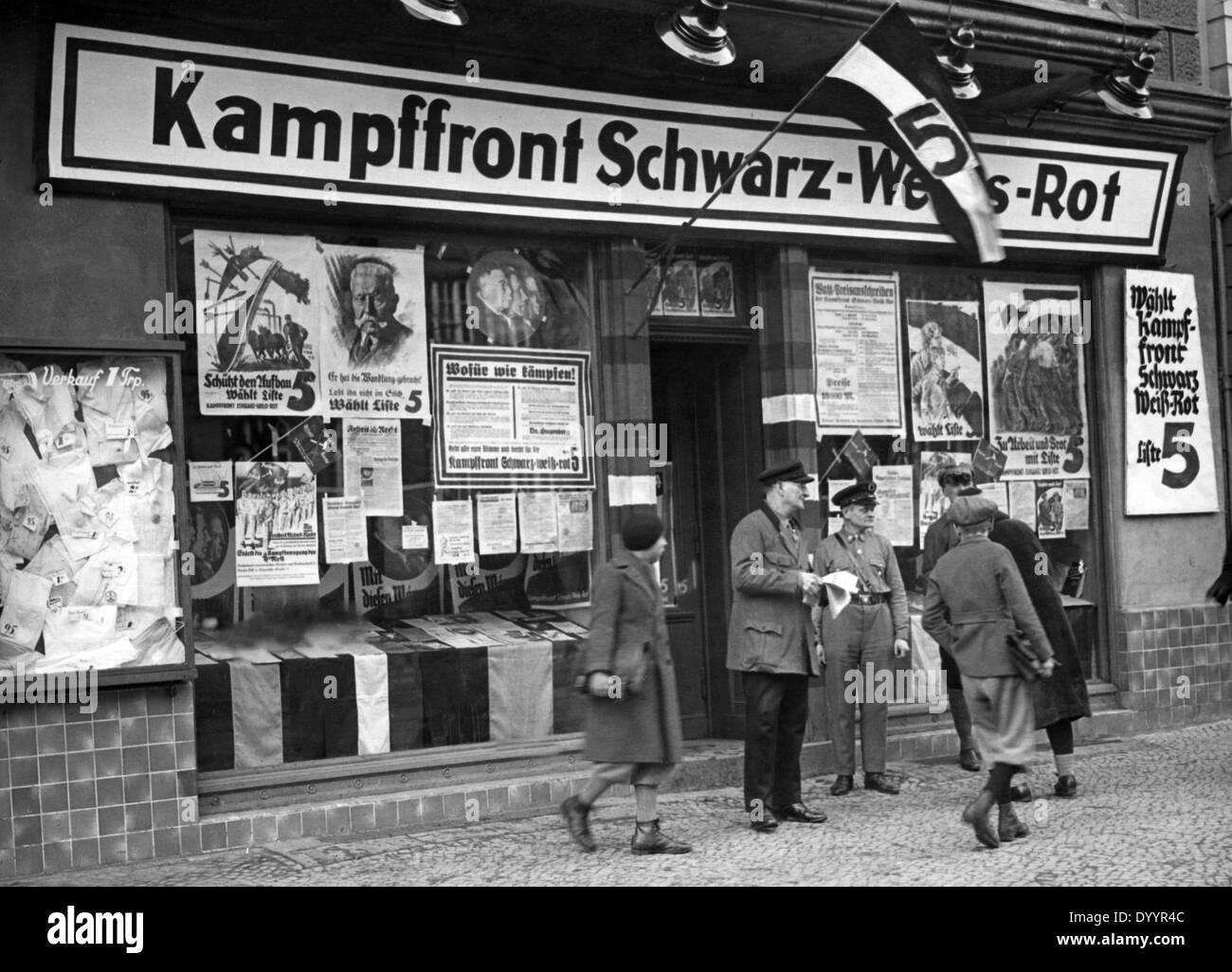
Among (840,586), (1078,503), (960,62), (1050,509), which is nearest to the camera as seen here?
→ (840,586)

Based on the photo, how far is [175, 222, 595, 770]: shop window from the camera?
8.59 meters

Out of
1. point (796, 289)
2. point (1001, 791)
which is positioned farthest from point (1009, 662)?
point (796, 289)

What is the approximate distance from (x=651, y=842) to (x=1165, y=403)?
6722mm

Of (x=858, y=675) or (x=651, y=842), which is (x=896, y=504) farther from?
(x=651, y=842)

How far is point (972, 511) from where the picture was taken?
784cm

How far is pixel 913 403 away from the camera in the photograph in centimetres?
1123

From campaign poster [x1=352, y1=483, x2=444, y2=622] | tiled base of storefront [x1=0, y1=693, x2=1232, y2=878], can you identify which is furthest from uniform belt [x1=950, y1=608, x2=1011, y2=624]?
campaign poster [x1=352, y1=483, x2=444, y2=622]

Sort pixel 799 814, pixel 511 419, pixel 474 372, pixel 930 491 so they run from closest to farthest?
pixel 799 814 → pixel 474 372 → pixel 511 419 → pixel 930 491

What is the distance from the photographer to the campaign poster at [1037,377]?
1169 cm

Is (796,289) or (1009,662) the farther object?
(796,289)

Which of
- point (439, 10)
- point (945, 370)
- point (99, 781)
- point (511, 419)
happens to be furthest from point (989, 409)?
point (99, 781)
